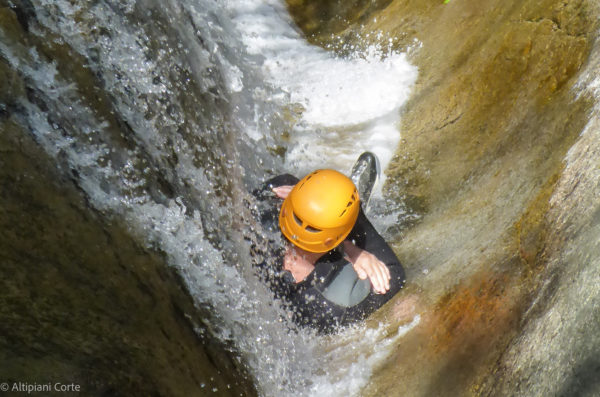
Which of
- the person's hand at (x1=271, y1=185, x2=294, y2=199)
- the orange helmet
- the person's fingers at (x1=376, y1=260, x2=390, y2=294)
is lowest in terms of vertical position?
the person's fingers at (x1=376, y1=260, x2=390, y2=294)

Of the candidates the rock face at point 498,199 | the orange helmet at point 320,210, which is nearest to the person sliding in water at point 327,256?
the orange helmet at point 320,210

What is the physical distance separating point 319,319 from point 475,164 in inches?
52.9

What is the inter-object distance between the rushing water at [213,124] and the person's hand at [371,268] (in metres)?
0.32

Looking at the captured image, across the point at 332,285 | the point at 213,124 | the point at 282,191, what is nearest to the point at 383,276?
the point at 332,285

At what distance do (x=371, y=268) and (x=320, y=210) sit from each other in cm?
Answer: 56

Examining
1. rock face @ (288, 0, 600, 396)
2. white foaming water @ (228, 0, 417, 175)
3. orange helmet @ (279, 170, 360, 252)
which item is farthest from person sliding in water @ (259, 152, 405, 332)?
white foaming water @ (228, 0, 417, 175)

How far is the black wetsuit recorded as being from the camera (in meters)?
2.80

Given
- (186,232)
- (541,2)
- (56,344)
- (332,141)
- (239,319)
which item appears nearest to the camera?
(56,344)

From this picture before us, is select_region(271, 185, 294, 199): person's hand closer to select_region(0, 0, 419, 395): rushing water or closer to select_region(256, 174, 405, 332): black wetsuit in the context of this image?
select_region(256, 174, 405, 332): black wetsuit

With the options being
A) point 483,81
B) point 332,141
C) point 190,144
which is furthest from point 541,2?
point 190,144

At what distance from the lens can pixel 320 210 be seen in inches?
99.7

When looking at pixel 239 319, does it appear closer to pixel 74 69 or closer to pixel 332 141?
pixel 74 69

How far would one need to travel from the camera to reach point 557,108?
109 inches

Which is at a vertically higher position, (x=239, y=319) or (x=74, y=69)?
(x=74, y=69)
